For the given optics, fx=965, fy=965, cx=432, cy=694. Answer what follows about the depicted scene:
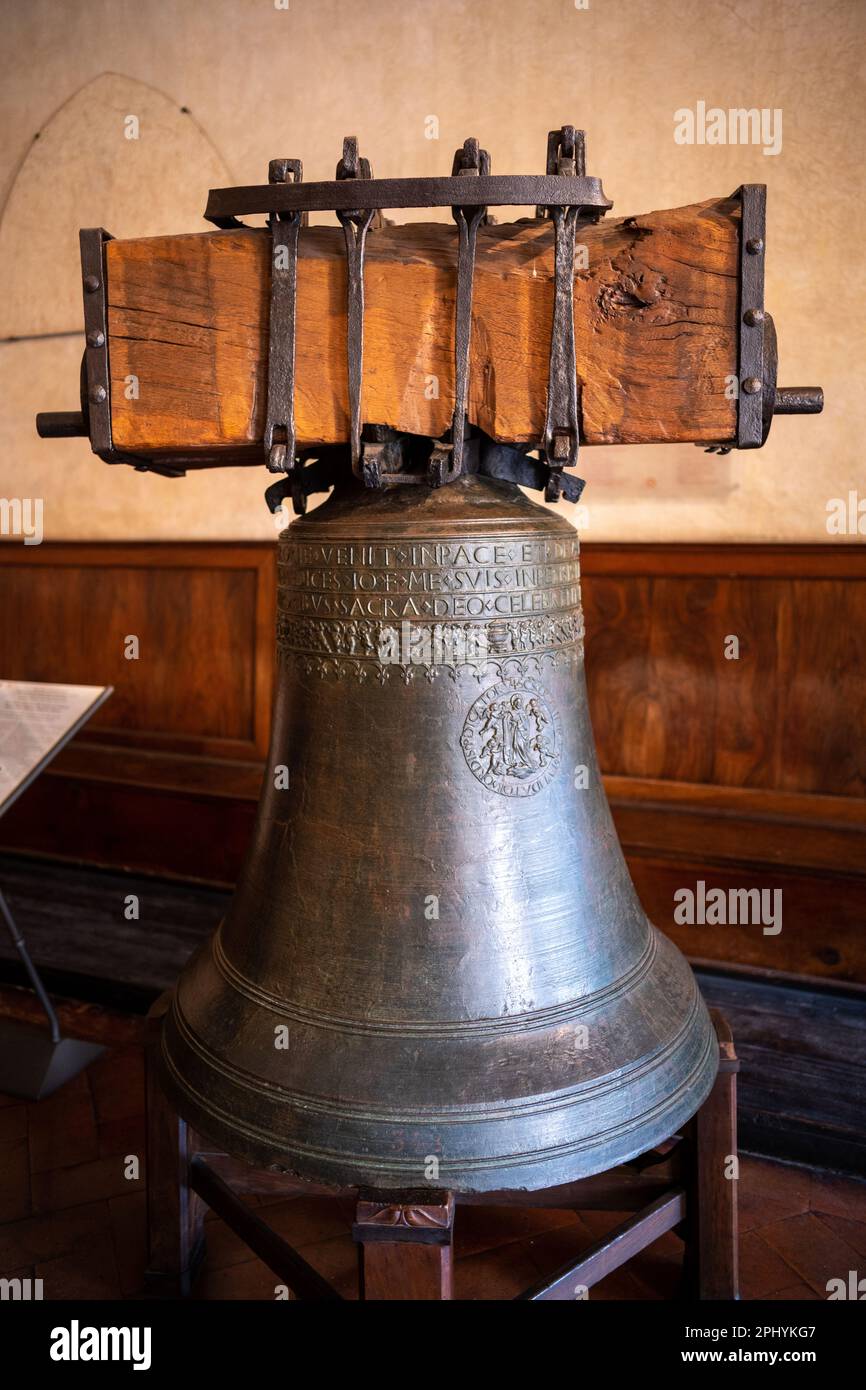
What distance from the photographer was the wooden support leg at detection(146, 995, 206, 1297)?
1710 mm

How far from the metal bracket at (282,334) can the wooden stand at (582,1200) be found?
0.99 metres

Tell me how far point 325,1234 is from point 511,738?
1.32 metres

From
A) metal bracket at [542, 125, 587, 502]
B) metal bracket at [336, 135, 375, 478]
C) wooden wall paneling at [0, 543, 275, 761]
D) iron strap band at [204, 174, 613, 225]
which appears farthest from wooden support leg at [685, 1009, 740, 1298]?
wooden wall paneling at [0, 543, 275, 761]

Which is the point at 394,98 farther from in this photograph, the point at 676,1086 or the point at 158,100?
the point at 676,1086

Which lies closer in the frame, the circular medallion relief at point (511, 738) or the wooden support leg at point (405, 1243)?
the wooden support leg at point (405, 1243)

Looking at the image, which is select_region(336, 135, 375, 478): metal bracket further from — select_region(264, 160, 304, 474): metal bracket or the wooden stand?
the wooden stand

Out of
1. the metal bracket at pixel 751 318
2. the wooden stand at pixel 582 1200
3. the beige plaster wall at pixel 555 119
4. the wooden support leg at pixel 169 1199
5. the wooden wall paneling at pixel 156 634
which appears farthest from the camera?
the wooden wall paneling at pixel 156 634

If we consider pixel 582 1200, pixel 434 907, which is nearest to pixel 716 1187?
pixel 582 1200

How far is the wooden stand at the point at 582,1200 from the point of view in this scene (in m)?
1.50

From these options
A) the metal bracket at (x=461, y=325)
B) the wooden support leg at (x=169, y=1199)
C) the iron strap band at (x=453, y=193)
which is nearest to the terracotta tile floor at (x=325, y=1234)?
the wooden support leg at (x=169, y=1199)

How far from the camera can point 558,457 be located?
3.90 feet

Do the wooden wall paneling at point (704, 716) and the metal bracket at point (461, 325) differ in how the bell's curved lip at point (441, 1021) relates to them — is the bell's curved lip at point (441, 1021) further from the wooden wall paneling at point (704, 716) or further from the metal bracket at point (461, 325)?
the wooden wall paneling at point (704, 716)
